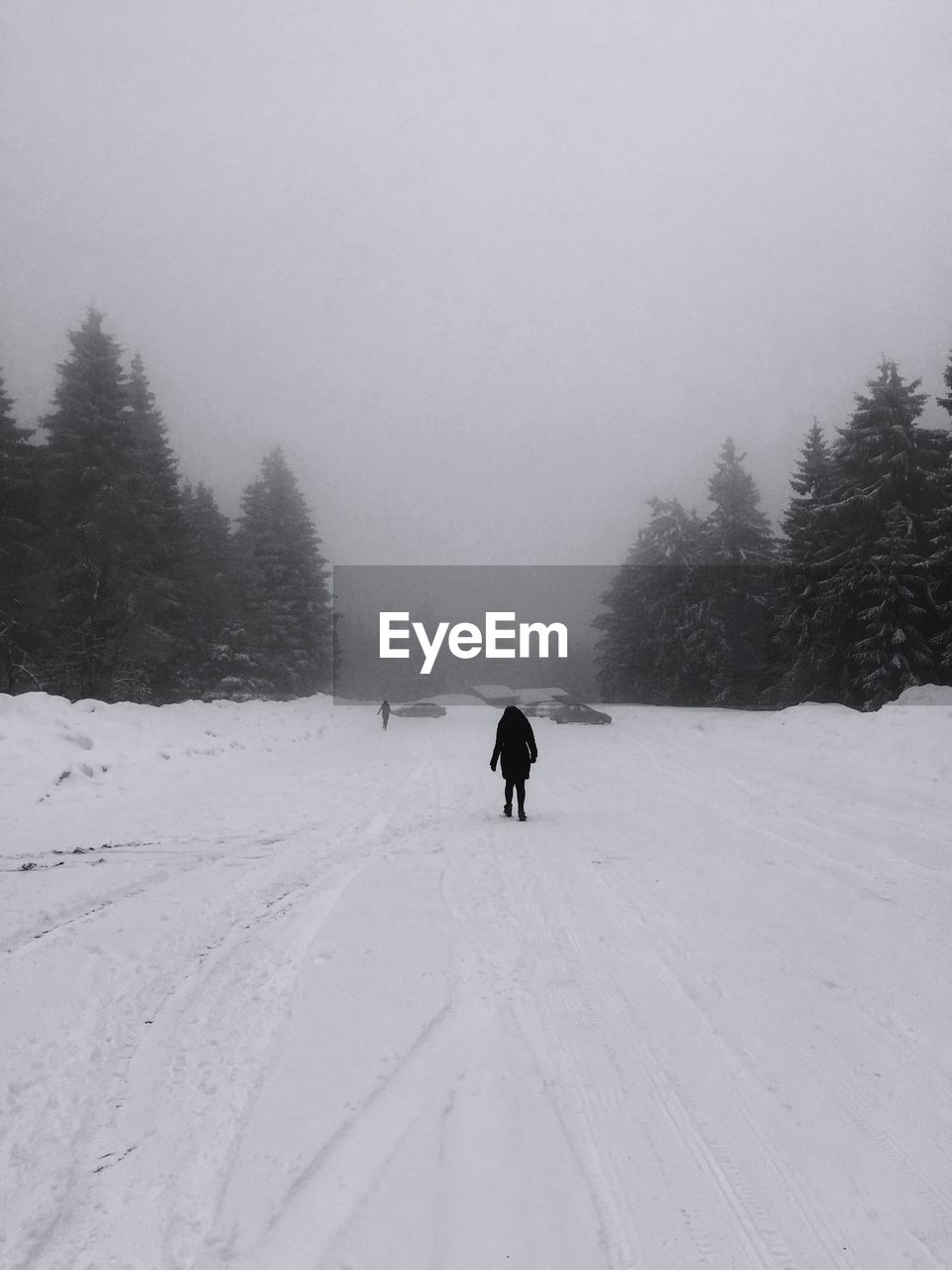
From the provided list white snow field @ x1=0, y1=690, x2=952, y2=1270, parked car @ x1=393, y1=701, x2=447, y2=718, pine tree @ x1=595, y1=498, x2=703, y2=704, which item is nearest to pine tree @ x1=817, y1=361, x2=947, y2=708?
pine tree @ x1=595, y1=498, x2=703, y2=704

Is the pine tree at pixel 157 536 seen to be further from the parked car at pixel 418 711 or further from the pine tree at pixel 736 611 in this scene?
the pine tree at pixel 736 611

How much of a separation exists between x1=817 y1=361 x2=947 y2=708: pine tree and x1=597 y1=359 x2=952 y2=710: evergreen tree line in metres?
0.06

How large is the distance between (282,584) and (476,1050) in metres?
40.3

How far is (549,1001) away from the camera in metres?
4.01

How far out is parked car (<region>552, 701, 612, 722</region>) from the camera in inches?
1303

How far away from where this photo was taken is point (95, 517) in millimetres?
25578

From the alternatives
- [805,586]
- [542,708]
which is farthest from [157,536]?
[805,586]

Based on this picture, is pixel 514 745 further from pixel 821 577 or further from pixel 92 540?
pixel 821 577

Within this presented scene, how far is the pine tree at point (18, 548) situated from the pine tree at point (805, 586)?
32.0 meters

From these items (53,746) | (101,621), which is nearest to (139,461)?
(101,621)

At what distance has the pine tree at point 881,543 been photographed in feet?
85.4

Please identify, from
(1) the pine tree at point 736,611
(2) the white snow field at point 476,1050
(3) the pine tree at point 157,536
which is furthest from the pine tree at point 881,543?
(3) the pine tree at point 157,536

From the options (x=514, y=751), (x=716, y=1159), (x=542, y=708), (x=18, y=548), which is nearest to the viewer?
(x=716, y=1159)

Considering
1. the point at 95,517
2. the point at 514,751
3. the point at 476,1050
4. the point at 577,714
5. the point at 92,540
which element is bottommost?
the point at 577,714
